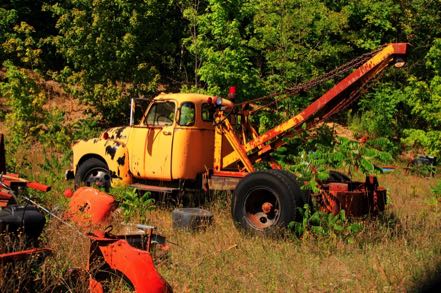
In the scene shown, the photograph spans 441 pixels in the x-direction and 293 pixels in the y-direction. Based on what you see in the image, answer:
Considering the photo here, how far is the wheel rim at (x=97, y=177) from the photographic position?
33.5 ft

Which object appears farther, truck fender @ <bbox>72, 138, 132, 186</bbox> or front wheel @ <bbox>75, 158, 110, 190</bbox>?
front wheel @ <bbox>75, 158, 110, 190</bbox>

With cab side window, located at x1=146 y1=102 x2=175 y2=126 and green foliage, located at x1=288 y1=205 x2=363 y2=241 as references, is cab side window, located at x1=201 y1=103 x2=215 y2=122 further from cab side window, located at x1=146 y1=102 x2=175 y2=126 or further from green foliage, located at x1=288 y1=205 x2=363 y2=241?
green foliage, located at x1=288 y1=205 x2=363 y2=241

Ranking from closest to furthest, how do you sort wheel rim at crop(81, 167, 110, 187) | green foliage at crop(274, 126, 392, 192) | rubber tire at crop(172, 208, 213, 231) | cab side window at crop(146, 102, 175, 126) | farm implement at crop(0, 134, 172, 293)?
farm implement at crop(0, 134, 172, 293) → green foliage at crop(274, 126, 392, 192) → rubber tire at crop(172, 208, 213, 231) → cab side window at crop(146, 102, 175, 126) → wheel rim at crop(81, 167, 110, 187)

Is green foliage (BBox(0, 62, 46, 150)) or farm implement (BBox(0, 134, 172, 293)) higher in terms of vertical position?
green foliage (BBox(0, 62, 46, 150))

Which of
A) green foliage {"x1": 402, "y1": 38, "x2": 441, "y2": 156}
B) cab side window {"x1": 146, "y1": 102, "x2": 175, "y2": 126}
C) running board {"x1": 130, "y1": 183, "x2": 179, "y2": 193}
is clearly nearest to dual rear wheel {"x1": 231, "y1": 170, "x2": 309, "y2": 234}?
running board {"x1": 130, "y1": 183, "x2": 179, "y2": 193}

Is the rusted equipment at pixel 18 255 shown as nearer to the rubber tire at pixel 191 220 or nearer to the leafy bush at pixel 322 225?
the rubber tire at pixel 191 220

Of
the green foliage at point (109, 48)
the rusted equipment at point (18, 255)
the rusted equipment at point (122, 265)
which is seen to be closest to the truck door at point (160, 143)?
the rusted equipment at point (122, 265)

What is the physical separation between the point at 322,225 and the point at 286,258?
3.21 ft

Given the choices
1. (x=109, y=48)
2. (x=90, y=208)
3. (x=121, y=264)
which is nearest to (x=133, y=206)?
(x=90, y=208)

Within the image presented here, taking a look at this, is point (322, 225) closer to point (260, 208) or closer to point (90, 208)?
point (260, 208)

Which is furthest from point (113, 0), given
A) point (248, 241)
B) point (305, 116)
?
point (248, 241)

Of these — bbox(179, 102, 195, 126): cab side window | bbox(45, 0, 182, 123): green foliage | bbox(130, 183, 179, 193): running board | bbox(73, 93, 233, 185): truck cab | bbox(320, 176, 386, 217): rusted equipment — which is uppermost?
bbox(45, 0, 182, 123): green foliage

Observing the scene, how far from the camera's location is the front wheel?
10.2 m

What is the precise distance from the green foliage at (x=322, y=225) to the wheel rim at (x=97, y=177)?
4282 millimetres
